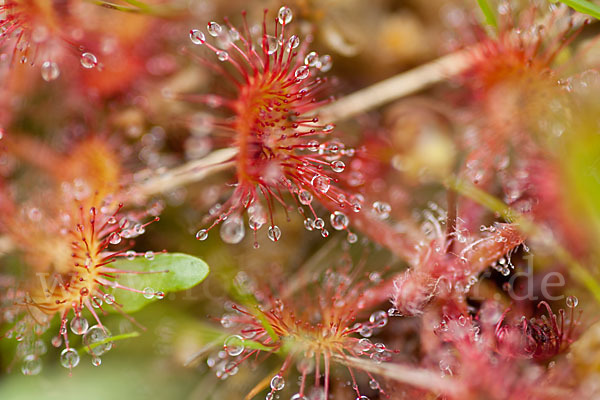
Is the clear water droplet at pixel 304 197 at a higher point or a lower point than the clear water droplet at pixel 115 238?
higher

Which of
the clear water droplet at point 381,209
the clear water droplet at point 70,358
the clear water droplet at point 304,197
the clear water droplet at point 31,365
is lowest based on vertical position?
the clear water droplet at point 31,365

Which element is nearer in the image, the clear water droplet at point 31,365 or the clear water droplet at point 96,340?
the clear water droplet at point 96,340

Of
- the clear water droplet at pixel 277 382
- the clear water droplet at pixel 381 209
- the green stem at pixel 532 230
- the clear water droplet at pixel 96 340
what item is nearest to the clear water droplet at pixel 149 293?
the clear water droplet at pixel 96 340

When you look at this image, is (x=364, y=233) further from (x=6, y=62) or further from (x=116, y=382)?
(x=6, y=62)

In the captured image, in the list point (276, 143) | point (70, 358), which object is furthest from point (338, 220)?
point (70, 358)

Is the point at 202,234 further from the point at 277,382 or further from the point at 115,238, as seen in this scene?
the point at 277,382

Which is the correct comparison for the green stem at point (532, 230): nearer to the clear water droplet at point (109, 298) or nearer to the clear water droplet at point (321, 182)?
the clear water droplet at point (321, 182)

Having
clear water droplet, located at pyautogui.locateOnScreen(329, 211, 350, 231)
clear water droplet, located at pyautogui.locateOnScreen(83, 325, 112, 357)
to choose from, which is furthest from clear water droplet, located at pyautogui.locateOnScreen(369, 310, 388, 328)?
clear water droplet, located at pyautogui.locateOnScreen(83, 325, 112, 357)
